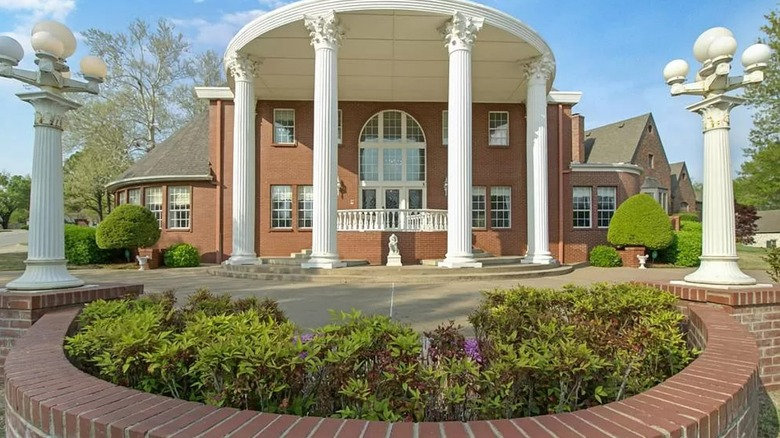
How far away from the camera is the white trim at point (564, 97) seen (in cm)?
1919

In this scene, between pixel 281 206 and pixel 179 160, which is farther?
pixel 179 160

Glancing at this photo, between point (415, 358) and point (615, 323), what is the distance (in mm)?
2171

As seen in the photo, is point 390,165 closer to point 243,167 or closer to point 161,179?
point 243,167

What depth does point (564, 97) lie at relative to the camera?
1925 centimetres

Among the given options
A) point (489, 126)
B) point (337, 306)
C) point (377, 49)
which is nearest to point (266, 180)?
point (377, 49)

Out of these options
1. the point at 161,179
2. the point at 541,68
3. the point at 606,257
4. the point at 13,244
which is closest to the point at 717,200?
the point at 541,68

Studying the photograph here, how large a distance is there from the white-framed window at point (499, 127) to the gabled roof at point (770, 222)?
59857 millimetres

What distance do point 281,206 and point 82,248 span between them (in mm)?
8616

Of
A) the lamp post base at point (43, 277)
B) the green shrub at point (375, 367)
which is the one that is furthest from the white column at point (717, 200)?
the lamp post base at point (43, 277)

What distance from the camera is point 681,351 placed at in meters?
3.03

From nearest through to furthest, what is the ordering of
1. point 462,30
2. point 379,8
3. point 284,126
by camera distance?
point 379,8 < point 462,30 < point 284,126

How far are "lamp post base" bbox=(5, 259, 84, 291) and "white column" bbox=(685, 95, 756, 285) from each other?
719 cm

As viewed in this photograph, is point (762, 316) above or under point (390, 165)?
under

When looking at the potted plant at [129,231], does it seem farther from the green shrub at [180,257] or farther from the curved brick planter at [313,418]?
the curved brick planter at [313,418]
